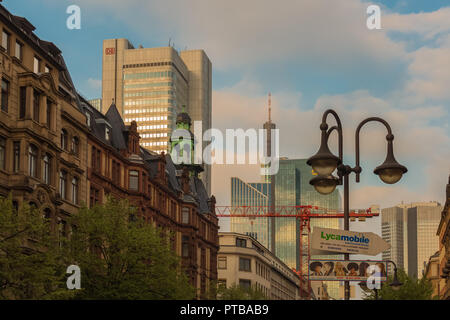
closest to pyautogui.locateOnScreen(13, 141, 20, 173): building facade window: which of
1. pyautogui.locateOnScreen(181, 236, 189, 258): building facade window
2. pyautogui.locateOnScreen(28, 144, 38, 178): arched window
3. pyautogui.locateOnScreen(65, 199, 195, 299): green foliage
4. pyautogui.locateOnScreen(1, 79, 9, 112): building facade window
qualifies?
pyautogui.locateOnScreen(28, 144, 38, 178): arched window

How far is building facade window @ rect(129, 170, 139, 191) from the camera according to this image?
76.9 metres

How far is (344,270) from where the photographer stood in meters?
22.1

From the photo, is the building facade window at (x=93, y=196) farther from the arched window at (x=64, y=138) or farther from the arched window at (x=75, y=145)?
the arched window at (x=64, y=138)

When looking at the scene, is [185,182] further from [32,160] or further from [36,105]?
[32,160]

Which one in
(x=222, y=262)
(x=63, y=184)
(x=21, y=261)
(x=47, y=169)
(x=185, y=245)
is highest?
(x=47, y=169)

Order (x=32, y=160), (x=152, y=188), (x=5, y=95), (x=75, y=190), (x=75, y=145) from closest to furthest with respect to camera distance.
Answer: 1. (x=5, y=95)
2. (x=32, y=160)
3. (x=75, y=190)
4. (x=75, y=145)
5. (x=152, y=188)

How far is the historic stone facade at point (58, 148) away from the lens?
4912 cm

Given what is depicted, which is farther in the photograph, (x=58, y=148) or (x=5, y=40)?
(x=58, y=148)

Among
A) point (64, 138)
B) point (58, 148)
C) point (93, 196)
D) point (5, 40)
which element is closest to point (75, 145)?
point (64, 138)

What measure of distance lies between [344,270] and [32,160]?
1295 inches

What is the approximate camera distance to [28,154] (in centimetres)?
5016

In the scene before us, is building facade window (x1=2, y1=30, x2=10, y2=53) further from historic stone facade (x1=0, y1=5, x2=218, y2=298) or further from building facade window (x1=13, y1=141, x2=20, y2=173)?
building facade window (x1=13, y1=141, x2=20, y2=173)

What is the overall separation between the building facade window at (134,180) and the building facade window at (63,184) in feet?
55.7

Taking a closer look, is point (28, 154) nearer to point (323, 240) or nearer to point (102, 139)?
point (102, 139)
